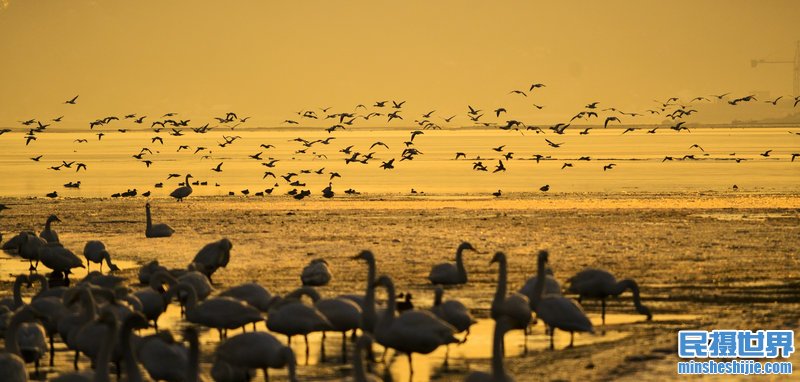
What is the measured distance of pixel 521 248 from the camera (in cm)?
3456

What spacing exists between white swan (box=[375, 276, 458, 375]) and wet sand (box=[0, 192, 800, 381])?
497 millimetres

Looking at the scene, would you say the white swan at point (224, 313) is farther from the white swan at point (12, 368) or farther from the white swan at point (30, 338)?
the white swan at point (12, 368)

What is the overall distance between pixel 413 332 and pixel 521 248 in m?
16.3

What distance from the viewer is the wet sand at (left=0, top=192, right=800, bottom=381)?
20.4 m

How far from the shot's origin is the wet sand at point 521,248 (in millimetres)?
20438

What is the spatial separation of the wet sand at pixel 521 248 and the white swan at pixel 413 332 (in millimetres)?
497

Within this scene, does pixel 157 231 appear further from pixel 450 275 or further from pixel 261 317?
pixel 261 317

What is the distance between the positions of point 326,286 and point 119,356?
407 inches

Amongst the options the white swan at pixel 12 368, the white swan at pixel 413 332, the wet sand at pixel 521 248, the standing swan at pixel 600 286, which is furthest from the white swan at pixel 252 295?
the white swan at pixel 12 368

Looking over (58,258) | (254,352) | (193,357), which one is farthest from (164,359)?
(58,258)

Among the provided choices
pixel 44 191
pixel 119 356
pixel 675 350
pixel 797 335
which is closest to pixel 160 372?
pixel 119 356

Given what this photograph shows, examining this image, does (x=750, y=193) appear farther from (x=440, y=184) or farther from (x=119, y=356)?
(x=119, y=356)

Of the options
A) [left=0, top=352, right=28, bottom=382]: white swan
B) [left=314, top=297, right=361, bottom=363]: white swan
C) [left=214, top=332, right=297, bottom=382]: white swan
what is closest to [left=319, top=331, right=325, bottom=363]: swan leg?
[left=314, top=297, right=361, bottom=363]: white swan

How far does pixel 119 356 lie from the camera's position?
57.4 feet
